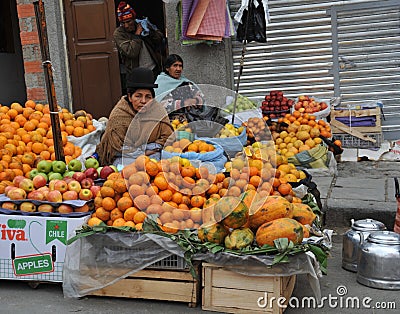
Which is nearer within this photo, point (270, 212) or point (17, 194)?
point (270, 212)

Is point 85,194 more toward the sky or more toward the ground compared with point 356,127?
more toward the sky

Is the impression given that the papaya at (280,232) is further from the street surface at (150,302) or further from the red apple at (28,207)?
the red apple at (28,207)

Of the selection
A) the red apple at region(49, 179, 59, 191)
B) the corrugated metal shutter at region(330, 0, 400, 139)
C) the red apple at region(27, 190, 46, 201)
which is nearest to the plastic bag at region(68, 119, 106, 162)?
the red apple at region(49, 179, 59, 191)

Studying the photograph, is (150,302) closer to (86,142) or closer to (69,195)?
(69,195)

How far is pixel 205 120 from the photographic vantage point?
20.6ft

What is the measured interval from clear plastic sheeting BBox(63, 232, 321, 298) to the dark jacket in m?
4.82

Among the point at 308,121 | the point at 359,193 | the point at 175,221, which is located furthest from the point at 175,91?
the point at 175,221

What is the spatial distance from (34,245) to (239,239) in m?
1.54

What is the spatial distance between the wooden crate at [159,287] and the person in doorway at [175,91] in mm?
3030

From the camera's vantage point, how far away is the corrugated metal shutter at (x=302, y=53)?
790cm

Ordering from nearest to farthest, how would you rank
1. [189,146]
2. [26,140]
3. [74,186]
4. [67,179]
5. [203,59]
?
[74,186] < [67,179] < [189,146] < [26,140] < [203,59]

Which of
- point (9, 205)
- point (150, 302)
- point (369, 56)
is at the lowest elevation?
point (150, 302)

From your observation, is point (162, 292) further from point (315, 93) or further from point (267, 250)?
point (315, 93)

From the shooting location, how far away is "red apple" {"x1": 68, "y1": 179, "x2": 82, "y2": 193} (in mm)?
4020
